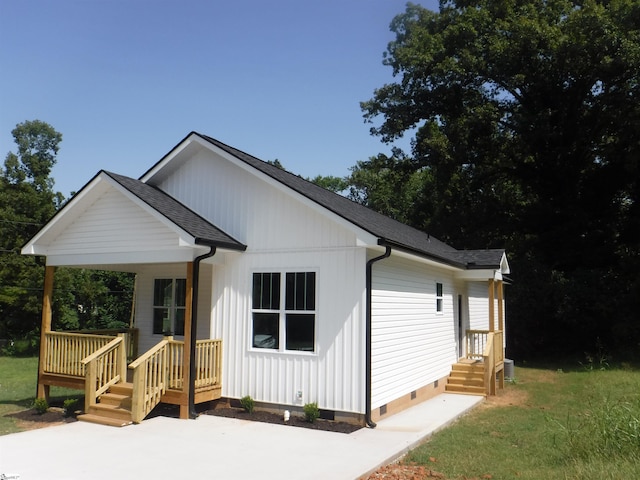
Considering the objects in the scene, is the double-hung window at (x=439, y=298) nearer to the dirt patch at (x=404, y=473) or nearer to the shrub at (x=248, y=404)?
the shrub at (x=248, y=404)

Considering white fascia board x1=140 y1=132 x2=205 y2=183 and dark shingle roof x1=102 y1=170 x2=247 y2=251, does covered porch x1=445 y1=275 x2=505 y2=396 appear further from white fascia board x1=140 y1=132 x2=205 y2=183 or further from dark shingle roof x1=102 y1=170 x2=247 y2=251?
white fascia board x1=140 y1=132 x2=205 y2=183

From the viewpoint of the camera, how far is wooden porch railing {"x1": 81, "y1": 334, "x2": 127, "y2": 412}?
9984 mm

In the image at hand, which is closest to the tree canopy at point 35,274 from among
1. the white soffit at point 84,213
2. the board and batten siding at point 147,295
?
the board and batten siding at point 147,295

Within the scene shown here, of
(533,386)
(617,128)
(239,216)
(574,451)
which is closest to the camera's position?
(574,451)

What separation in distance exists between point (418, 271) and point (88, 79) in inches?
357

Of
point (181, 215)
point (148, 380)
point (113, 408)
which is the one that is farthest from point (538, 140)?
point (113, 408)

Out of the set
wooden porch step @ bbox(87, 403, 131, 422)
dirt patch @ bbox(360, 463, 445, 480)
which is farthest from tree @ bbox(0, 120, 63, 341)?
dirt patch @ bbox(360, 463, 445, 480)

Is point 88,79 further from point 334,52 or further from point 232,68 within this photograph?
point 334,52

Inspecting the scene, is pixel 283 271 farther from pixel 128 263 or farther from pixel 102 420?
pixel 102 420

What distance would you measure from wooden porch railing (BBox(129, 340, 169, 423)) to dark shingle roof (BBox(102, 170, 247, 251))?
2118 mm

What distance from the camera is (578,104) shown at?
24.5 metres

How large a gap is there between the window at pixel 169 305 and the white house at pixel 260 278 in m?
0.79

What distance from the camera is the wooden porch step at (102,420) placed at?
9.12m

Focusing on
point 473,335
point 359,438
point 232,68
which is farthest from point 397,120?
point 359,438
